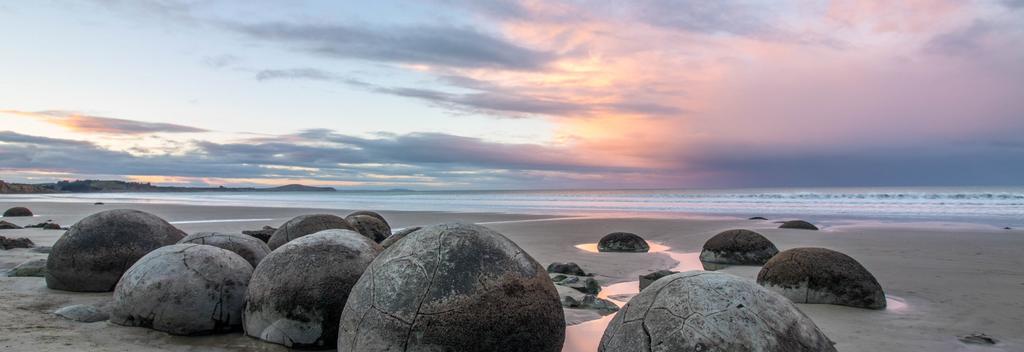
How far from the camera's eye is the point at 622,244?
15.5 m

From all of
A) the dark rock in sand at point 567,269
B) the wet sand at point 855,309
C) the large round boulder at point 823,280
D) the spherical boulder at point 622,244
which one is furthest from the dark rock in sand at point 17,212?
the large round boulder at point 823,280

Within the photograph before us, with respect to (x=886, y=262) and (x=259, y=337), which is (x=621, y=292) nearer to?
(x=259, y=337)

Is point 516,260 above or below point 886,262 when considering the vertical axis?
above

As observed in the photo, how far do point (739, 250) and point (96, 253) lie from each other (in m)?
11.2

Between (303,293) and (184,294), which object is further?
(184,294)

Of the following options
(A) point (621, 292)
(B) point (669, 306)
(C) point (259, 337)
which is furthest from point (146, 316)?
(A) point (621, 292)

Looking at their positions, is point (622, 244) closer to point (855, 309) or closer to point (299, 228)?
point (855, 309)

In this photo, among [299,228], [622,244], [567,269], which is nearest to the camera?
[299,228]

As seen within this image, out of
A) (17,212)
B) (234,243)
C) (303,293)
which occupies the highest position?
(234,243)

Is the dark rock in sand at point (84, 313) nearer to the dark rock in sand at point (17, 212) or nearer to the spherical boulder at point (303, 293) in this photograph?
the spherical boulder at point (303, 293)

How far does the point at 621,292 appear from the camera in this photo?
9.73 metres

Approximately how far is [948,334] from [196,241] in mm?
8976

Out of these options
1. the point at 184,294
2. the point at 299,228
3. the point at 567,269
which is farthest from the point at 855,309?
the point at 299,228

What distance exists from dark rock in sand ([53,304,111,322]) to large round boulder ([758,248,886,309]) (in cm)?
829
